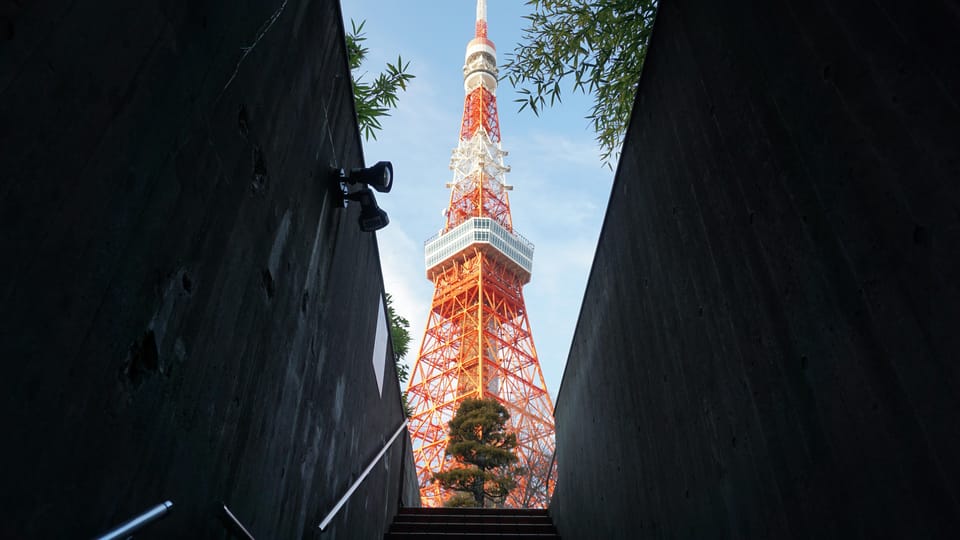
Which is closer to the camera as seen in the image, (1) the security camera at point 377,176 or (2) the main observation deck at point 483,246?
(1) the security camera at point 377,176

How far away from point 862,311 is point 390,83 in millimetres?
3591

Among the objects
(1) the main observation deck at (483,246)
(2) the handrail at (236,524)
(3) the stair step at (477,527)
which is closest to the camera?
(2) the handrail at (236,524)

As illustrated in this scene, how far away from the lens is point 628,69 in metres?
3.07

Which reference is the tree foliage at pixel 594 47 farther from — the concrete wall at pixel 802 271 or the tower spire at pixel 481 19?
the tower spire at pixel 481 19

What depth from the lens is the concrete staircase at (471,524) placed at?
171 inches

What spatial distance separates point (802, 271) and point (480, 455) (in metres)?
13.1

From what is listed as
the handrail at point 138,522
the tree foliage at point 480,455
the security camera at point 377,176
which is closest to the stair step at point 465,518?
the security camera at point 377,176

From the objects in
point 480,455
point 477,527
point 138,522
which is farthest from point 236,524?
point 480,455

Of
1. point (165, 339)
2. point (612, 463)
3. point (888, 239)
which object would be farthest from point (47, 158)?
point (612, 463)

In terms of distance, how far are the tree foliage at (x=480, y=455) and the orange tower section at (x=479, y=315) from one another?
63 centimetres

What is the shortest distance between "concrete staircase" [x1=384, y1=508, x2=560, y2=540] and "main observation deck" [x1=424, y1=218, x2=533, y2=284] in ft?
62.4

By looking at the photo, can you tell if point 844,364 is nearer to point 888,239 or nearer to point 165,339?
point 888,239

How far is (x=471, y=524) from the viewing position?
4.59 meters

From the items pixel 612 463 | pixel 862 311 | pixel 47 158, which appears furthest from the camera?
pixel 612 463
